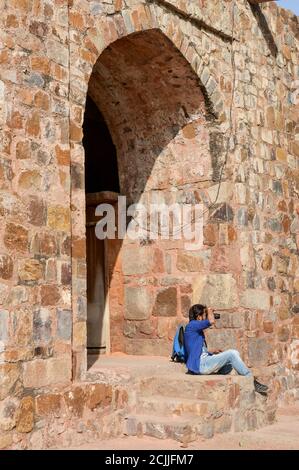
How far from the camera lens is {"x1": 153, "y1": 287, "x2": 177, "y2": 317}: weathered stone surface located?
308 inches

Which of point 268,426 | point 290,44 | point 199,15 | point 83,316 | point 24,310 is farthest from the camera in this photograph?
point 290,44

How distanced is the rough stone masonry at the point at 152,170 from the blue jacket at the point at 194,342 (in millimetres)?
909

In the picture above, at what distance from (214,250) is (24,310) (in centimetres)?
306

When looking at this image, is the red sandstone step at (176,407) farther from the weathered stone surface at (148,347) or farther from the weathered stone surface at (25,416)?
the weathered stone surface at (148,347)

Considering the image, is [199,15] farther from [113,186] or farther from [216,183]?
[113,186]

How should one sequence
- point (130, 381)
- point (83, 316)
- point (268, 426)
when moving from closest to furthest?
point (83, 316) < point (130, 381) < point (268, 426)

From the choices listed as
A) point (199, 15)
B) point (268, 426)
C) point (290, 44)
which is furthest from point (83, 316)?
point (290, 44)

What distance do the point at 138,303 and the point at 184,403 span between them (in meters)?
2.10

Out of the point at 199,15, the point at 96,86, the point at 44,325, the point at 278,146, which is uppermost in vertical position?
the point at 199,15

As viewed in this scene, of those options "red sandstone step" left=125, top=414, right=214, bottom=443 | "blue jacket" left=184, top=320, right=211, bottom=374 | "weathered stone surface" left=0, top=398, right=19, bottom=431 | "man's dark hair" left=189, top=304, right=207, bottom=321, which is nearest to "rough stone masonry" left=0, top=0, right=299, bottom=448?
"weathered stone surface" left=0, top=398, right=19, bottom=431

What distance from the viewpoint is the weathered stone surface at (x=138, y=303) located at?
792cm

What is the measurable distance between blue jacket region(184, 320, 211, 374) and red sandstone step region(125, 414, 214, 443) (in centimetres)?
73

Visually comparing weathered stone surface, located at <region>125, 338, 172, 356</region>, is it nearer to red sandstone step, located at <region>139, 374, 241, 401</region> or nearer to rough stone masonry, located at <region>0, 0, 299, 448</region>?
rough stone masonry, located at <region>0, 0, 299, 448</region>

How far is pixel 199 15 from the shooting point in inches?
291
